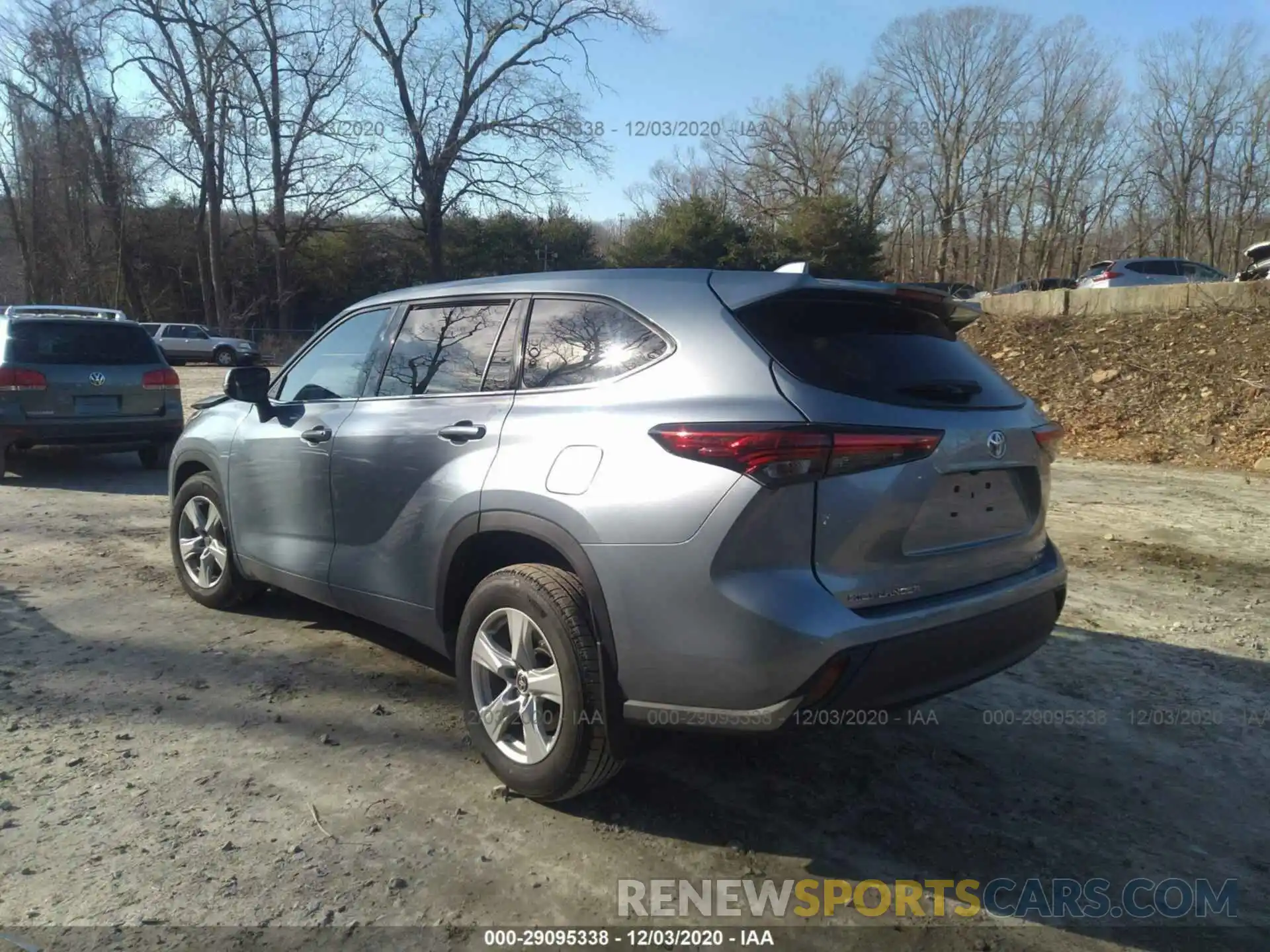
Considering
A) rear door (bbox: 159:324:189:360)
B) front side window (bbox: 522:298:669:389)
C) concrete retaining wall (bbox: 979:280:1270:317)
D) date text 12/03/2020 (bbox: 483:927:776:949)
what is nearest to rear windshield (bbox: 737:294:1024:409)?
front side window (bbox: 522:298:669:389)

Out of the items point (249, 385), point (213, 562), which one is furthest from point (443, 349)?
point (213, 562)

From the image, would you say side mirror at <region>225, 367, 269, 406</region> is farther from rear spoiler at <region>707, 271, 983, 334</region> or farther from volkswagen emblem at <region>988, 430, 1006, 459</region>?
volkswagen emblem at <region>988, 430, 1006, 459</region>

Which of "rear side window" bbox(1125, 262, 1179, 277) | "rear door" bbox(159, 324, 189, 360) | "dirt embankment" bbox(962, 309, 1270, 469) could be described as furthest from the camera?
"rear door" bbox(159, 324, 189, 360)

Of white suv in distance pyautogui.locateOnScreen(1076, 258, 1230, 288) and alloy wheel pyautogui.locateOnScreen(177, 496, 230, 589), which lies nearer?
alloy wheel pyautogui.locateOnScreen(177, 496, 230, 589)

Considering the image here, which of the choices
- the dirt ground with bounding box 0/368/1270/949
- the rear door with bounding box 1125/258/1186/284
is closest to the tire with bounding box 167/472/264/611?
the dirt ground with bounding box 0/368/1270/949

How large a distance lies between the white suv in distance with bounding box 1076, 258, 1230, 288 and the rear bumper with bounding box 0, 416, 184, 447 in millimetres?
22230

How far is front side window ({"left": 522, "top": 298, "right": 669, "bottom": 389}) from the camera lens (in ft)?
10.0

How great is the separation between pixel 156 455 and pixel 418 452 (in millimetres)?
8093

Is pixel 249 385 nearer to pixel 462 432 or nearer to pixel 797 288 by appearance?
pixel 462 432

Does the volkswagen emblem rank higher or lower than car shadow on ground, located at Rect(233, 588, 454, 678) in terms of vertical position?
higher

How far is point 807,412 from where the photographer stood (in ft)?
8.64

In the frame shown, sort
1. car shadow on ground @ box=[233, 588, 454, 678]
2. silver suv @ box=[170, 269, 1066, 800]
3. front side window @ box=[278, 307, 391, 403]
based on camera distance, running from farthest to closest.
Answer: car shadow on ground @ box=[233, 588, 454, 678] < front side window @ box=[278, 307, 391, 403] < silver suv @ box=[170, 269, 1066, 800]

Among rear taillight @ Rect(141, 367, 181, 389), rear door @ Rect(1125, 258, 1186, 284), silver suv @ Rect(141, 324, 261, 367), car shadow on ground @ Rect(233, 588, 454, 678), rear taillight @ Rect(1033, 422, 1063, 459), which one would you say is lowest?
car shadow on ground @ Rect(233, 588, 454, 678)

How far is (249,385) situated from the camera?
4629 mm
